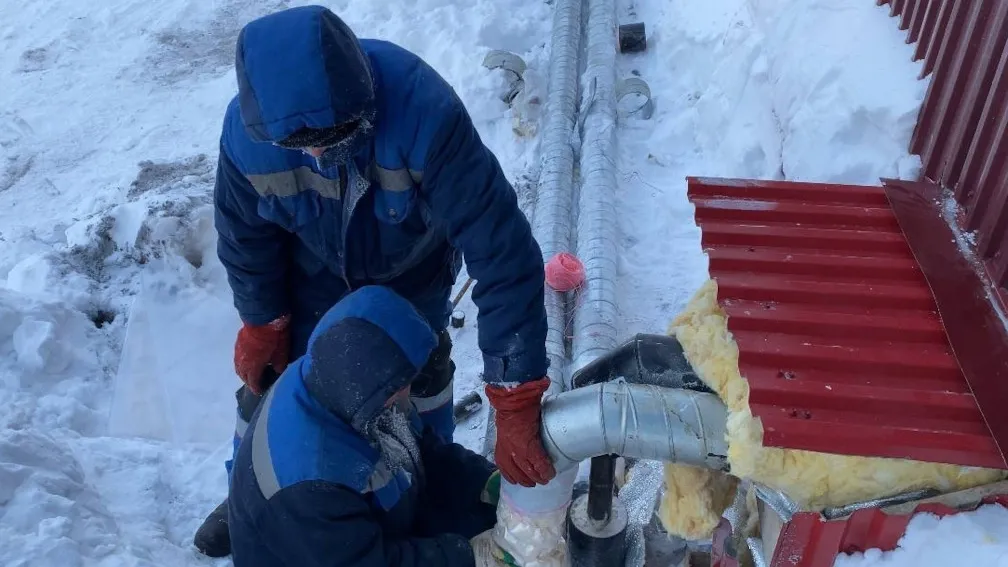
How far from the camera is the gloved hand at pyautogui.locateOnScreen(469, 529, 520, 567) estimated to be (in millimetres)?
2672

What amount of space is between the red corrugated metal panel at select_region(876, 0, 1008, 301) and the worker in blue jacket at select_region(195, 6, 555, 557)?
58.1 inches

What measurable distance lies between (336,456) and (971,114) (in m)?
2.55

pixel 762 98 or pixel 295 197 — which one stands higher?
pixel 295 197

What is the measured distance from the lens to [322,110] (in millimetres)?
2115

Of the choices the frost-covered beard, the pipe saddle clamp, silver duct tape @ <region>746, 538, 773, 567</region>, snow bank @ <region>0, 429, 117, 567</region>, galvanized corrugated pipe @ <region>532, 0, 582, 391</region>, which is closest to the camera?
silver duct tape @ <region>746, 538, 773, 567</region>

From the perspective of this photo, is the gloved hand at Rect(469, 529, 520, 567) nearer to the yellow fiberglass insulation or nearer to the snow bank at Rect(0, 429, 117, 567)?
the yellow fiberglass insulation

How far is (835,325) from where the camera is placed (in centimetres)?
232

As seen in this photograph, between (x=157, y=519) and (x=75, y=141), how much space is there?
12.7 feet

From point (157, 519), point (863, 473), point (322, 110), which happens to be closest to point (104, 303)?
point (157, 519)

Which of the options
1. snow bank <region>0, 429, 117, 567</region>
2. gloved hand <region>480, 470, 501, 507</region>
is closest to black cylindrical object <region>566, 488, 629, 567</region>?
gloved hand <region>480, 470, 501, 507</region>

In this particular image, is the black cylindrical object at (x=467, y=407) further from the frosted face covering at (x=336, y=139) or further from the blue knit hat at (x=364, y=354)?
the frosted face covering at (x=336, y=139)

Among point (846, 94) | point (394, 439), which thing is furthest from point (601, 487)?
point (846, 94)

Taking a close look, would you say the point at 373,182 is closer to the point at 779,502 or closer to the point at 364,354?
the point at 364,354

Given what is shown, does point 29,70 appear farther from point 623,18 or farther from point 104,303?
point 623,18
